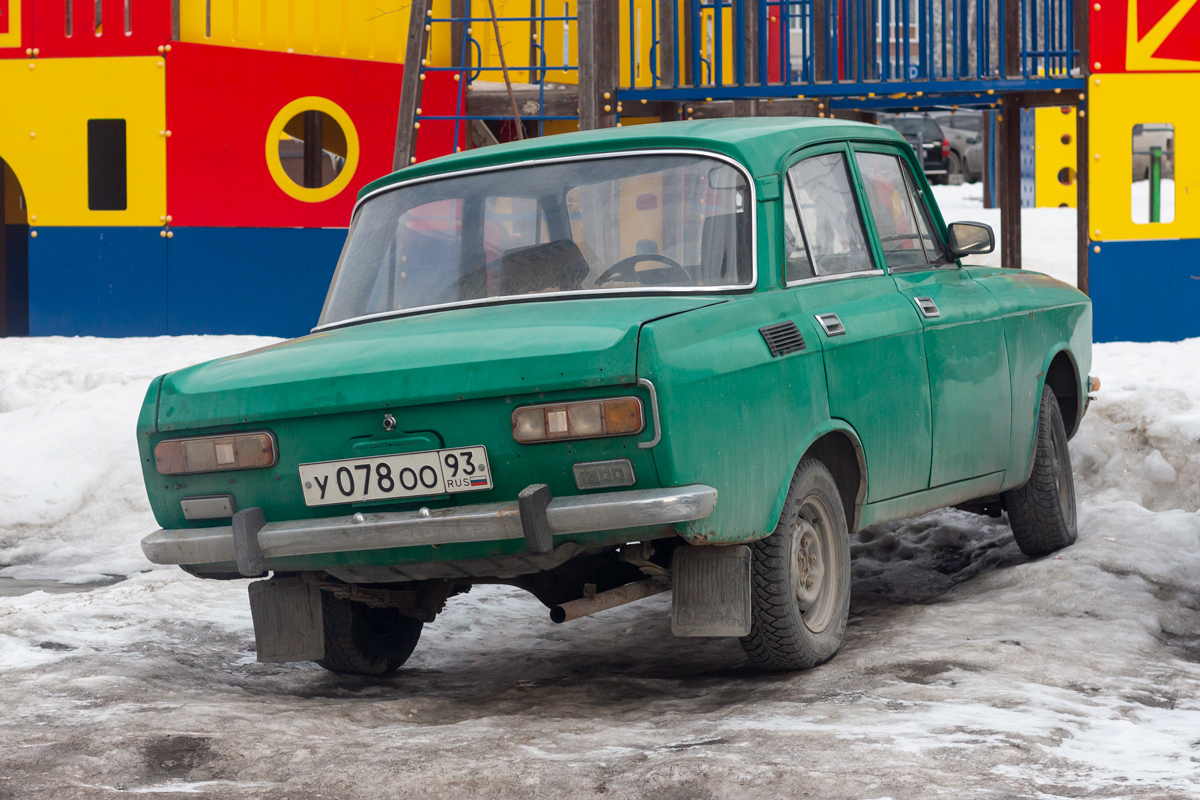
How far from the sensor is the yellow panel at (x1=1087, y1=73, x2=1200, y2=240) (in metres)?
11.6

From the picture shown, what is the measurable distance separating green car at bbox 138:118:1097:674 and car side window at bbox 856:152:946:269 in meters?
0.02

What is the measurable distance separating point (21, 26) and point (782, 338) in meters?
10.8

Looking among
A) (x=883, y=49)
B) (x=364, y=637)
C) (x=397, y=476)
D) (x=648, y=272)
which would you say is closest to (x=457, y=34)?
(x=883, y=49)

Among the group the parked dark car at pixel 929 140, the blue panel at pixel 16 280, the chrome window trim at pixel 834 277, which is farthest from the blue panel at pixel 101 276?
the parked dark car at pixel 929 140

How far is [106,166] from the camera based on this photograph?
43.2 ft

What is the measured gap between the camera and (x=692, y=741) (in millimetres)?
3883

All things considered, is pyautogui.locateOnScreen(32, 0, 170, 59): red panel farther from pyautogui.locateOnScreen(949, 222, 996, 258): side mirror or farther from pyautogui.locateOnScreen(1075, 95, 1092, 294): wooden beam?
pyautogui.locateOnScreen(949, 222, 996, 258): side mirror

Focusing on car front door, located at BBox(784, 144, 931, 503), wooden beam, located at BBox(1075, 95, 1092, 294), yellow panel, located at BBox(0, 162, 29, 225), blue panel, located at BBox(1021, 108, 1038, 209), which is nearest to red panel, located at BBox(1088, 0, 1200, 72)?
wooden beam, located at BBox(1075, 95, 1092, 294)

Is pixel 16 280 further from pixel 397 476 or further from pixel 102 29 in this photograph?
pixel 397 476

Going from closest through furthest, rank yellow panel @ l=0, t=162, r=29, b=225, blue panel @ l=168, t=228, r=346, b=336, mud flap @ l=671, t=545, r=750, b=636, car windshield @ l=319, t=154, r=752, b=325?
mud flap @ l=671, t=545, r=750, b=636
car windshield @ l=319, t=154, r=752, b=325
blue panel @ l=168, t=228, r=346, b=336
yellow panel @ l=0, t=162, r=29, b=225

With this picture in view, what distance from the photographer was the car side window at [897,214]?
559 cm

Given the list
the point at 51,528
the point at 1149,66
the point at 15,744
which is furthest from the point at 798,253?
the point at 1149,66

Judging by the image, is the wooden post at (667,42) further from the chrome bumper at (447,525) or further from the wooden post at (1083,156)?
Answer: the chrome bumper at (447,525)

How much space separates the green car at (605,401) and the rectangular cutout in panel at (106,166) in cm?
848
